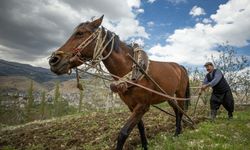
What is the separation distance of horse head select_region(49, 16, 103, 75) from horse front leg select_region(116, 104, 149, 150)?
1.68m

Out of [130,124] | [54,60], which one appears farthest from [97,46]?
[130,124]

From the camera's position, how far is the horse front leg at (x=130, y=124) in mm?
6398

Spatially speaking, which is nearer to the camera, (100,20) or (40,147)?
(100,20)

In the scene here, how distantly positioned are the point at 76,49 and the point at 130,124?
2139 mm

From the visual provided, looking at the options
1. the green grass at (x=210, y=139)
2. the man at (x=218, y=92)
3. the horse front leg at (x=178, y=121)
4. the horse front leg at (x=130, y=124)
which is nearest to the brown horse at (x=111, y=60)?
the horse front leg at (x=130, y=124)

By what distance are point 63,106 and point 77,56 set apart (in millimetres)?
99573

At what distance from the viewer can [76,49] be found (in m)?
6.20

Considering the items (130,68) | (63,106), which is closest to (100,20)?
(130,68)

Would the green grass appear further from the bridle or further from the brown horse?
the bridle

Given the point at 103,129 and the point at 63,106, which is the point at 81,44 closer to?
the point at 103,129

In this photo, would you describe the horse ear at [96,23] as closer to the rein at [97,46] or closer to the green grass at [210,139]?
the rein at [97,46]

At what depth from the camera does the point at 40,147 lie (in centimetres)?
1175

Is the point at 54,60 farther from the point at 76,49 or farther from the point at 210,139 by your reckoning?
the point at 210,139

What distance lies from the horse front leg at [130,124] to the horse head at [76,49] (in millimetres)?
1681
